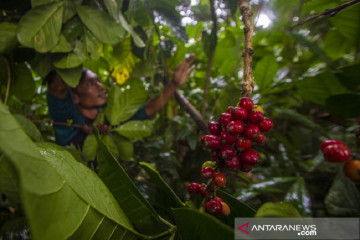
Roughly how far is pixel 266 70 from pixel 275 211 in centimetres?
76

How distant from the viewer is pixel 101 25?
0.68m

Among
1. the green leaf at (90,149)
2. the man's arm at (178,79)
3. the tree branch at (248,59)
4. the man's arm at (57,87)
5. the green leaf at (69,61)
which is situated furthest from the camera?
the man's arm at (178,79)

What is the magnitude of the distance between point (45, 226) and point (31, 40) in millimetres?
555

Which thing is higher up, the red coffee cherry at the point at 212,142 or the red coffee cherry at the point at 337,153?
the red coffee cherry at the point at 337,153

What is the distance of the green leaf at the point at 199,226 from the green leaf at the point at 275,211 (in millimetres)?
41

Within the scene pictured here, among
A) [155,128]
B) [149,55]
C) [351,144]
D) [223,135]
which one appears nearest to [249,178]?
[351,144]

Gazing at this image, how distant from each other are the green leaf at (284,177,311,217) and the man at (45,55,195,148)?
24.5 inches

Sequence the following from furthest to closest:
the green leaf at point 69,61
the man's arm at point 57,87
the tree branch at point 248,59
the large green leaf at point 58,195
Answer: the man's arm at point 57,87, the green leaf at point 69,61, the tree branch at point 248,59, the large green leaf at point 58,195

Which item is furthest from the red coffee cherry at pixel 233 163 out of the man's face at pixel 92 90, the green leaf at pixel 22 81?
the man's face at pixel 92 90

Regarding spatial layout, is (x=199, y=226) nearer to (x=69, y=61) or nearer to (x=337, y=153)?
(x=337, y=153)

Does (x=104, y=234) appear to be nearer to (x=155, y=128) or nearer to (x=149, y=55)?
(x=149, y=55)

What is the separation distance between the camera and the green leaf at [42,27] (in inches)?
23.5

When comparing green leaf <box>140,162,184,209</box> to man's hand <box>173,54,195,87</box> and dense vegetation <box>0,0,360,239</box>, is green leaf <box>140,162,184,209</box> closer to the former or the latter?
dense vegetation <box>0,0,360,239</box>

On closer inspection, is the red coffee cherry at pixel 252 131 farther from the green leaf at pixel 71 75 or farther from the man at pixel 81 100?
the man at pixel 81 100
